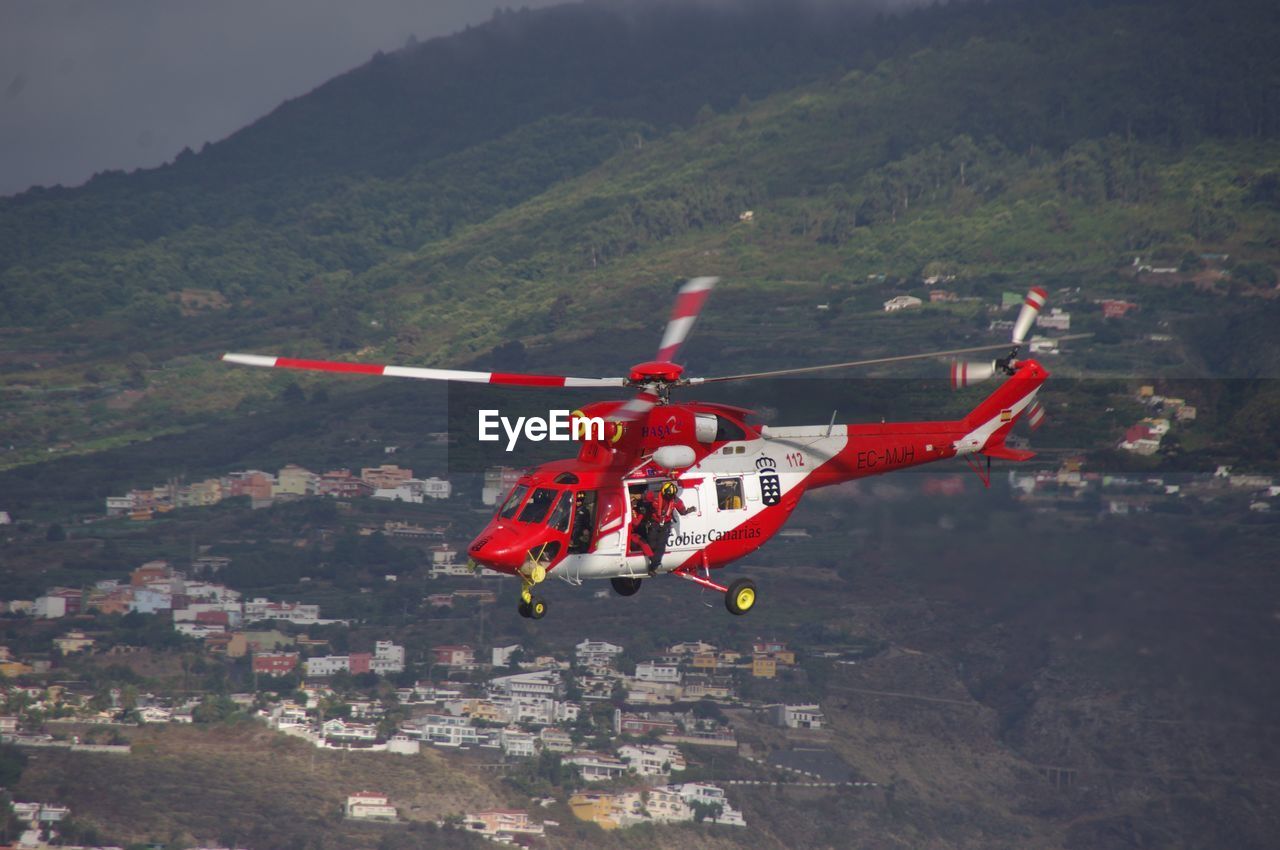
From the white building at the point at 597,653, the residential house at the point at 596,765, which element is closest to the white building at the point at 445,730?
the residential house at the point at 596,765

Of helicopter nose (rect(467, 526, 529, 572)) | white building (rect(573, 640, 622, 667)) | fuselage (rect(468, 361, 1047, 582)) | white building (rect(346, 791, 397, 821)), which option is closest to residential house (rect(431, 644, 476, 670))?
white building (rect(573, 640, 622, 667))

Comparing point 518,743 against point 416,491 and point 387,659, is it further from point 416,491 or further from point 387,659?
point 416,491

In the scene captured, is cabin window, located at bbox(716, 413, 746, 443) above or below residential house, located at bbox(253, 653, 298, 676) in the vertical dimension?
above

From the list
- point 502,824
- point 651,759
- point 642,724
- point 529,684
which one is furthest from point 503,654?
point 502,824

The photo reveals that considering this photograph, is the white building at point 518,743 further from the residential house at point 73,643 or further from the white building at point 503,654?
the residential house at point 73,643

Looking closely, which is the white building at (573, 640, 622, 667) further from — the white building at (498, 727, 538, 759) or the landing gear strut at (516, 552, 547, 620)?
the landing gear strut at (516, 552, 547, 620)

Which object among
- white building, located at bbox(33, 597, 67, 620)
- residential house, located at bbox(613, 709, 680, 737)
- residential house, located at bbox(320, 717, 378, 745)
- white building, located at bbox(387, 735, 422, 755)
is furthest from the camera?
white building, located at bbox(33, 597, 67, 620)
